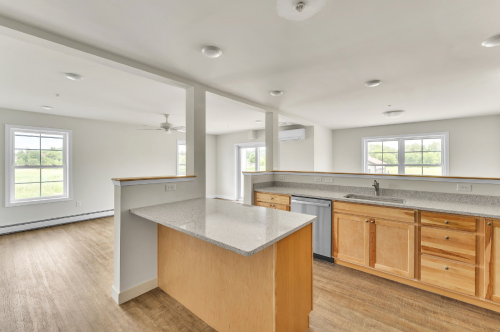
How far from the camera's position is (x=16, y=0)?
1.48 meters

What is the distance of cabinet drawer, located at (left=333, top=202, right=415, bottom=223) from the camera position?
2.36 metres

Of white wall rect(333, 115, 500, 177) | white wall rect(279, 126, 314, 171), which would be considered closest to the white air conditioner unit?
white wall rect(279, 126, 314, 171)

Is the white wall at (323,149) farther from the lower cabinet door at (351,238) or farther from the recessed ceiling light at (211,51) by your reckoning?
the recessed ceiling light at (211,51)

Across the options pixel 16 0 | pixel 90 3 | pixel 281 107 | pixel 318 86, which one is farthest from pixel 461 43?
pixel 16 0

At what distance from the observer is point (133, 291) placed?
2.21 m

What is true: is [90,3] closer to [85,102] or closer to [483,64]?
[85,102]

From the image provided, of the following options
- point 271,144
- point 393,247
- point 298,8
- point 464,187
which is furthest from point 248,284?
point 271,144

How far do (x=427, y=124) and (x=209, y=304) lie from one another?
621 cm

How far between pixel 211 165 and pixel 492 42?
7.18m

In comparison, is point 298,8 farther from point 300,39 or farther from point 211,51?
point 211,51

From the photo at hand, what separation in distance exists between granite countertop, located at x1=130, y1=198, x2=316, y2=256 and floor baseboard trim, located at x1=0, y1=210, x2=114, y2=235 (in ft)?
13.4

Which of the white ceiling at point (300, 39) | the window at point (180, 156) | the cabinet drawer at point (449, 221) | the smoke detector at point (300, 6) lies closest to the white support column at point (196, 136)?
the white ceiling at point (300, 39)

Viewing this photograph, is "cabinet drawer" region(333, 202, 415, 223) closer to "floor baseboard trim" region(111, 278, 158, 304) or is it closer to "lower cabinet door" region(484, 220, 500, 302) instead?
"lower cabinet door" region(484, 220, 500, 302)

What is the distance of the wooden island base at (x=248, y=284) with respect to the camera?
1478 mm
